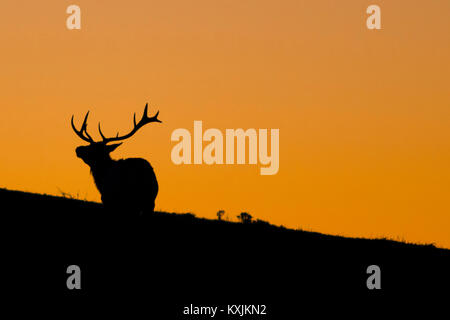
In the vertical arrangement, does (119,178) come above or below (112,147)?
below

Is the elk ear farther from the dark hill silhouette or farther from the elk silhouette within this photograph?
the dark hill silhouette

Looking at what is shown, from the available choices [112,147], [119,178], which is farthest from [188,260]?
[112,147]

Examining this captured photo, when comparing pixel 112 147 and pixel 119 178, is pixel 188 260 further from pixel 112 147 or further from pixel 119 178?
pixel 112 147

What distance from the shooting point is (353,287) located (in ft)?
59.5

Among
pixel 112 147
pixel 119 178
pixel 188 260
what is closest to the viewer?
pixel 188 260

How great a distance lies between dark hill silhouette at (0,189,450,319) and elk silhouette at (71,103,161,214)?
38 centimetres

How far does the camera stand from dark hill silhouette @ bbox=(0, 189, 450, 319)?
16.3 m

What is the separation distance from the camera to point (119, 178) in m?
22.0

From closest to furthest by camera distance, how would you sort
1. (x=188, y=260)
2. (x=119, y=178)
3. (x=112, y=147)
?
(x=188, y=260) < (x=119, y=178) < (x=112, y=147)

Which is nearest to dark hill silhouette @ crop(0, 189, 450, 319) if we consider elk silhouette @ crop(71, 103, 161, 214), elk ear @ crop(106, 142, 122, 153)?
elk silhouette @ crop(71, 103, 161, 214)

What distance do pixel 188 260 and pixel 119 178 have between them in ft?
14.6

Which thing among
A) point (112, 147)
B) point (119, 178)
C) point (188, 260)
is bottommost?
point (188, 260)

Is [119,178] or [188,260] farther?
[119,178]
